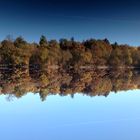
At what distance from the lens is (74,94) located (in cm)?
1588

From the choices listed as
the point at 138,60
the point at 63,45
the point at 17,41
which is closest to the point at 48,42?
the point at 63,45

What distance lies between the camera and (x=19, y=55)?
41125 mm

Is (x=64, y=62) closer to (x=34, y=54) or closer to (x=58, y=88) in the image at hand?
(x=34, y=54)

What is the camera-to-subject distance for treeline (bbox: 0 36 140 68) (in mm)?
42438

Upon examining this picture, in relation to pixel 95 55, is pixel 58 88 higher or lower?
lower

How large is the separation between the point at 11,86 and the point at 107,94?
11.6ft

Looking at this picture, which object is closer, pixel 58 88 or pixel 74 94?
pixel 74 94

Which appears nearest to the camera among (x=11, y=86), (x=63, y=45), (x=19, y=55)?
(x=11, y=86)

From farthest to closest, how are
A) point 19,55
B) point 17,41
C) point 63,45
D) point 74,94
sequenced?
1. point 63,45
2. point 17,41
3. point 19,55
4. point 74,94

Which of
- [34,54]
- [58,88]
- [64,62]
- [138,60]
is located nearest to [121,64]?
[138,60]

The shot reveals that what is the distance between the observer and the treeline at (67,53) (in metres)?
42.4

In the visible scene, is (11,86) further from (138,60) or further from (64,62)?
(138,60)

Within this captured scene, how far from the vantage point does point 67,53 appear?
46594 millimetres

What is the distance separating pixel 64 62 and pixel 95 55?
455cm
